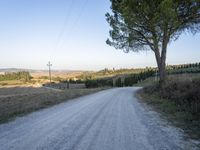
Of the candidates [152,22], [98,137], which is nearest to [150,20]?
[152,22]

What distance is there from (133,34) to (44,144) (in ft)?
73.9

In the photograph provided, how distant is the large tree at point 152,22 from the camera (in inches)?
929

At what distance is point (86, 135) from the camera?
25.1 ft

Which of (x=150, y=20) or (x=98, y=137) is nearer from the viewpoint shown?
(x=98, y=137)

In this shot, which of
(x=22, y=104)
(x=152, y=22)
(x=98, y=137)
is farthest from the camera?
(x=152, y=22)

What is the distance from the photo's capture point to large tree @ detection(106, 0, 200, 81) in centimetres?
2359

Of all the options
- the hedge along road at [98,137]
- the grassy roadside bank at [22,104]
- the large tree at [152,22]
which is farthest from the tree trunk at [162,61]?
the hedge along road at [98,137]

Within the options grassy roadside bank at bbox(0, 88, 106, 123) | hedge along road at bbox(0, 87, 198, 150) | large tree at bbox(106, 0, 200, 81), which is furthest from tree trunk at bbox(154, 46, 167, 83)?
hedge along road at bbox(0, 87, 198, 150)

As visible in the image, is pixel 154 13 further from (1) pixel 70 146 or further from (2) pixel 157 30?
(1) pixel 70 146

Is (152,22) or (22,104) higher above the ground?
(152,22)

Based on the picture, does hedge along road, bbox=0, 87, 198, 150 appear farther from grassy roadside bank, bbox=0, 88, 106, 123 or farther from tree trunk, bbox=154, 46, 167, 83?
tree trunk, bbox=154, 46, 167, 83

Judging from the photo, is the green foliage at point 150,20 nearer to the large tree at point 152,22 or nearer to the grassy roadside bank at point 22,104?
the large tree at point 152,22

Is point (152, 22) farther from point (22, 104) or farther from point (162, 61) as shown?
point (22, 104)

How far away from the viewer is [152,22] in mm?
24688
